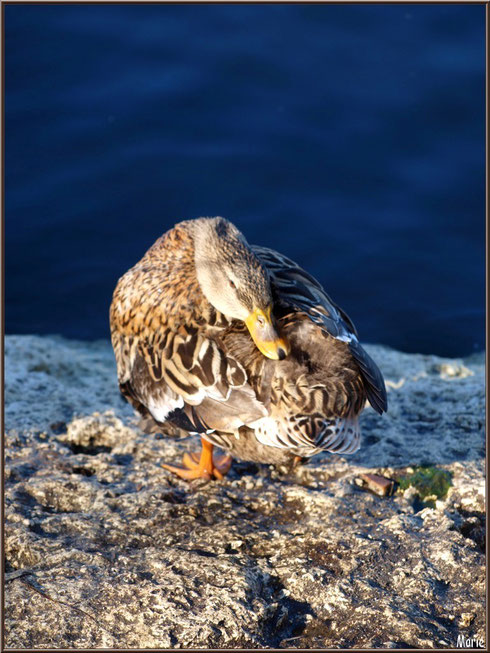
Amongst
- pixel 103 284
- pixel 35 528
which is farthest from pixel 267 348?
pixel 103 284

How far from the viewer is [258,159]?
8.48 m

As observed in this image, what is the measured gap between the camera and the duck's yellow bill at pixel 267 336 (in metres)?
3.63

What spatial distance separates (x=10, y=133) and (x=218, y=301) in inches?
217

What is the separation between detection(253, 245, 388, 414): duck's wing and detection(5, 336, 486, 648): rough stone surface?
Answer: 0.65m

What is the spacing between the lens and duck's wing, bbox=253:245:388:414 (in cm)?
379

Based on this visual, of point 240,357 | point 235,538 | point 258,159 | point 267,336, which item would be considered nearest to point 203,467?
point 235,538

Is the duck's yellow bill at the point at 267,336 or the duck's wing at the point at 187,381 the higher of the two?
the duck's yellow bill at the point at 267,336

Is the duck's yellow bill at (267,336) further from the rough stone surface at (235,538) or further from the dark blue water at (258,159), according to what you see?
the dark blue water at (258,159)

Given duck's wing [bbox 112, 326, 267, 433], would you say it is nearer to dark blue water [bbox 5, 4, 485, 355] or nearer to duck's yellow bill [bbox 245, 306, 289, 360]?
duck's yellow bill [bbox 245, 306, 289, 360]

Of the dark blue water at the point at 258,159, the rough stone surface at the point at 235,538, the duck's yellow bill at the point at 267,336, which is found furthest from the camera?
the dark blue water at the point at 258,159

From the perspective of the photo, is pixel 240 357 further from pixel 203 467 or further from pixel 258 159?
pixel 258 159

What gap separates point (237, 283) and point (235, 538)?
1208 mm

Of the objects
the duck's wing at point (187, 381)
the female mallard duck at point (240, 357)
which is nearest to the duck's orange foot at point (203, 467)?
the female mallard duck at point (240, 357)

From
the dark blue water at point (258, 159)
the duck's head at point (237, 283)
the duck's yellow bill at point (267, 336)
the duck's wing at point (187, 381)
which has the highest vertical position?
the dark blue water at point (258, 159)
